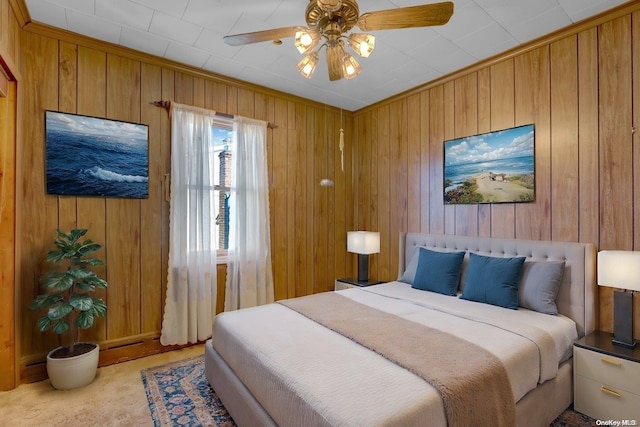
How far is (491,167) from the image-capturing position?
3.06 metres

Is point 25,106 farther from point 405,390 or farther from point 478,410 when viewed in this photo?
point 478,410

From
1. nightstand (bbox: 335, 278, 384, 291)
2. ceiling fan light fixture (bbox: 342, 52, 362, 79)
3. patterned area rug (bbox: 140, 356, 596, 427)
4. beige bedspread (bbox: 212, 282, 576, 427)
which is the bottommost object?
patterned area rug (bbox: 140, 356, 596, 427)

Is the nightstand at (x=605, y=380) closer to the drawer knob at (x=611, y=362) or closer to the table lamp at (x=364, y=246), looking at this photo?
the drawer knob at (x=611, y=362)

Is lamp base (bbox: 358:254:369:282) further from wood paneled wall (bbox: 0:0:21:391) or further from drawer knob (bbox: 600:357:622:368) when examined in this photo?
wood paneled wall (bbox: 0:0:21:391)

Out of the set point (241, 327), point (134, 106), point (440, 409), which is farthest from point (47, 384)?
point (440, 409)

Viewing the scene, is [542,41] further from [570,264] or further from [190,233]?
[190,233]

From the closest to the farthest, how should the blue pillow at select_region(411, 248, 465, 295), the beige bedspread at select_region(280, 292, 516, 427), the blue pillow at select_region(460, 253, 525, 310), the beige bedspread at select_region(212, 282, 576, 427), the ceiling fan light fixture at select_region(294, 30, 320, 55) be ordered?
the beige bedspread at select_region(212, 282, 576, 427) → the beige bedspread at select_region(280, 292, 516, 427) → the ceiling fan light fixture at select_region(294, 30, 320, 55) → the blue pillow at select_region(460, 253, 525, 310) → the blue pillow at select_region(411, 248, 465, 295)

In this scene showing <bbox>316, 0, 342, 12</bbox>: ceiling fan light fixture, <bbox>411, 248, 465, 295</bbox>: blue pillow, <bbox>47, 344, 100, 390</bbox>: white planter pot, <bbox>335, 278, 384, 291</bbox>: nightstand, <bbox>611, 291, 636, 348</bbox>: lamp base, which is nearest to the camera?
<bbox>316, 0, 342, 12</bbox>: ceiling fan light fixture

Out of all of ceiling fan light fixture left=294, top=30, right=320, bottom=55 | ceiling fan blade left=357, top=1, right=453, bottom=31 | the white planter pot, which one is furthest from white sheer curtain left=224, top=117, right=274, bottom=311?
ceiling fan blade left=357, top=1, right=453, bottom=31

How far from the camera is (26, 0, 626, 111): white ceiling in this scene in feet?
7.43

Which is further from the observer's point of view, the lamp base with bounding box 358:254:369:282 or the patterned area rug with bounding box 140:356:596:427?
the lamp base with bounding box 358:254:369:282

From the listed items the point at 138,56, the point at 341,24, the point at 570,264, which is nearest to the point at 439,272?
the point at 570,264

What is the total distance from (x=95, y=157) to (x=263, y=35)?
1931 mm

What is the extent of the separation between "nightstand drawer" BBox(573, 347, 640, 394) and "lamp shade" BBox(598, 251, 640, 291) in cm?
46
